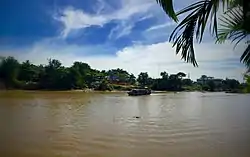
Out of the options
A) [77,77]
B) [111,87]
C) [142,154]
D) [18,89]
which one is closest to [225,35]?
[142,154]

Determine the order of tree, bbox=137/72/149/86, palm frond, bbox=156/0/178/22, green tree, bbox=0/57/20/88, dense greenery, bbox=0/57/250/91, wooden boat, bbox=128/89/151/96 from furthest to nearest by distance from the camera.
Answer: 1. tree, bbox=137/72/149/86
2. wooden boat, bbox=128/89/151/96
3. dense greenery, bbox=0/57/250/91
4. green tree, bbox=0/57/20/88
5. palm frond, bbox=156/0/178/22

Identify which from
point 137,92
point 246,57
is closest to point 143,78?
point 137,92

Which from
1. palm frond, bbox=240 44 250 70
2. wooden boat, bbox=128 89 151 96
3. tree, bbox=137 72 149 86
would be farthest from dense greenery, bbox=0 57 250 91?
palm frond, bbox=240 44 250 70

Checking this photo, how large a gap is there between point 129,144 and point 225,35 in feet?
20.8

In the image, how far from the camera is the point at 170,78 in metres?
64.0

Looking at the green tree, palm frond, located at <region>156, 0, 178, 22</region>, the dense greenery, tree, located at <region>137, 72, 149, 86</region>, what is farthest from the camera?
tree, located at <region>137, 72, 149, 86</region>

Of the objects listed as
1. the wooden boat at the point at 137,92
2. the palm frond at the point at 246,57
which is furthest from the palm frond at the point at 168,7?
the wooden boat at the point at 137,92

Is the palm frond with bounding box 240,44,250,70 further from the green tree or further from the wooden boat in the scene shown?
the wooden boat

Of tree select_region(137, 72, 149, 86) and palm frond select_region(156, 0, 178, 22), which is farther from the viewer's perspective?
tree select_region(137, 72, 149, 86)

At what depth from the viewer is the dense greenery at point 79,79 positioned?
87.4 ft

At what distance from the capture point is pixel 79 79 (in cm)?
4722

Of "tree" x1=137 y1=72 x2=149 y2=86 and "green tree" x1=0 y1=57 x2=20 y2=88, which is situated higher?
"tree" x1=137 y1=72 x2=149 y2=86

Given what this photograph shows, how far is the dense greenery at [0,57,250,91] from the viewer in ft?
87.4

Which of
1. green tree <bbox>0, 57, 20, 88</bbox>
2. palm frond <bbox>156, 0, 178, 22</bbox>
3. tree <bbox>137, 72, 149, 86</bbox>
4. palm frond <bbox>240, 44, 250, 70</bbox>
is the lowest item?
palm frond <bbox>240, 44, 250, 70</bbox>
